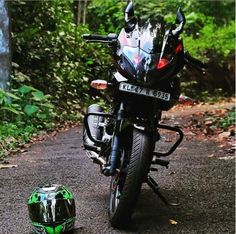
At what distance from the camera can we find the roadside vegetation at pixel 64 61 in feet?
30.2

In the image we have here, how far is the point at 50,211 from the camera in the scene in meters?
3.15

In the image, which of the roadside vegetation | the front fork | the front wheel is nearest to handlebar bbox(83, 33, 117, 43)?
the front fork

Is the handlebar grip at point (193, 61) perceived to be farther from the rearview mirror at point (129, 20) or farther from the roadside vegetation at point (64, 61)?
the roadside vegetation at point (64, 61)

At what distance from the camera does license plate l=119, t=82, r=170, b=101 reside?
3336mm

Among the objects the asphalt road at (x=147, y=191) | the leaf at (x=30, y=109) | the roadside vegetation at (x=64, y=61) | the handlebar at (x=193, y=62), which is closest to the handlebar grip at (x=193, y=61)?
the handlebar at (x=193, y=62)

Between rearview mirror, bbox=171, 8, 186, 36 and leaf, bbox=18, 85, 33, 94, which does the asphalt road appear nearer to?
rearview mirror, bbox=171, 8, 186, 36

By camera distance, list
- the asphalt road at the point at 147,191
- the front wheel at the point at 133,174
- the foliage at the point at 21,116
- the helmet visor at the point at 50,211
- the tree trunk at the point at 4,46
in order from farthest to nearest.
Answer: the tree trunk at the point at 4,46 → the foliage at the point at 21,116 → the asphalt road at the point at 147,191 → the front wheel at the point at 133,174 → the helmet visor at the point at 50,211

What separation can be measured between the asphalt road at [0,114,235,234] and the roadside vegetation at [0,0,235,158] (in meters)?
1.06

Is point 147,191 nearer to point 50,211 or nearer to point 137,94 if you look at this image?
point 137,94

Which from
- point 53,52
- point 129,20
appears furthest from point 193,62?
point 53,52

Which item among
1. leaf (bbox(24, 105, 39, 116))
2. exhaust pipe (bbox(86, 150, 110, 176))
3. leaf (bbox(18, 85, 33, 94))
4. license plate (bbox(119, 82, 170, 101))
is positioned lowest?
leaf (bbox(24, 105, 39, 116))

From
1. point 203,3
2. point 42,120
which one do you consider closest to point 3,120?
point 42,120

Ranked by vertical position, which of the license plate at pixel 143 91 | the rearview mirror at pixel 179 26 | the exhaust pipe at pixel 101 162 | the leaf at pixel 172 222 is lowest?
the leaf at pixel 172 222

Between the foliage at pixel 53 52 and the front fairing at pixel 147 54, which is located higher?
the front fairing at pixel 147 54
